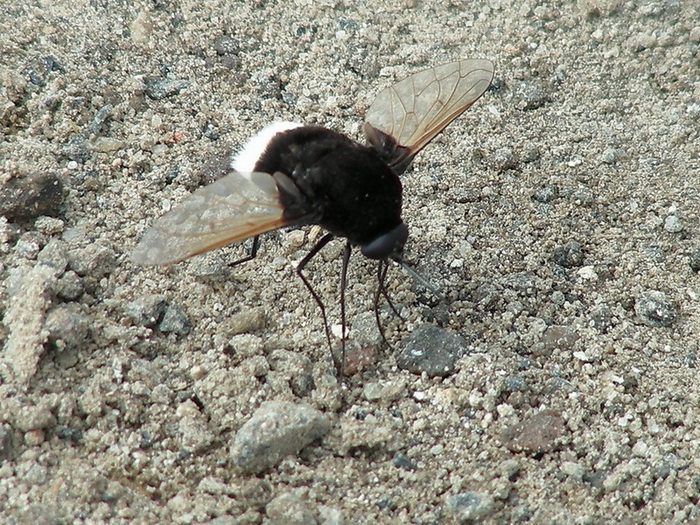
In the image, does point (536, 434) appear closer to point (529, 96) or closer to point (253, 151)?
point (253, 151)

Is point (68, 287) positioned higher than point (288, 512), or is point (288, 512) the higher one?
point (68, 287)

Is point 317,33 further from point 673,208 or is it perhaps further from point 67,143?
point 673,208

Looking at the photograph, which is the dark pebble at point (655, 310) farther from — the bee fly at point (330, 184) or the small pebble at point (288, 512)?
the small pebble at point (288, 512)

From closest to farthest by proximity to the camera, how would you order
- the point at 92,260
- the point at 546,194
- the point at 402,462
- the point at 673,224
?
the point at 402,462
the point at 92,260
the point at 673,224
the point at 546,194

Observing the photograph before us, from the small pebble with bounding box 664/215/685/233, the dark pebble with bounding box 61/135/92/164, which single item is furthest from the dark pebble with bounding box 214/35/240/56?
the small pebble with bounding box 664/215/685/233

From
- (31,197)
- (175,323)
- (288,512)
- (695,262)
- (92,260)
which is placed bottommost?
(695,262)

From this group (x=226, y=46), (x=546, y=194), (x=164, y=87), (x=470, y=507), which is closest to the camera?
(x=470, y=507)

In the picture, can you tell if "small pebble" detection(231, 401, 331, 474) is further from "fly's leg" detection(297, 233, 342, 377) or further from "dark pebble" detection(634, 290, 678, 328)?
"dark pebble" detection(634, 290, 678, 328)

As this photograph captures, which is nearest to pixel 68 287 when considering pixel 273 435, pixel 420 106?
pixel 273 435
